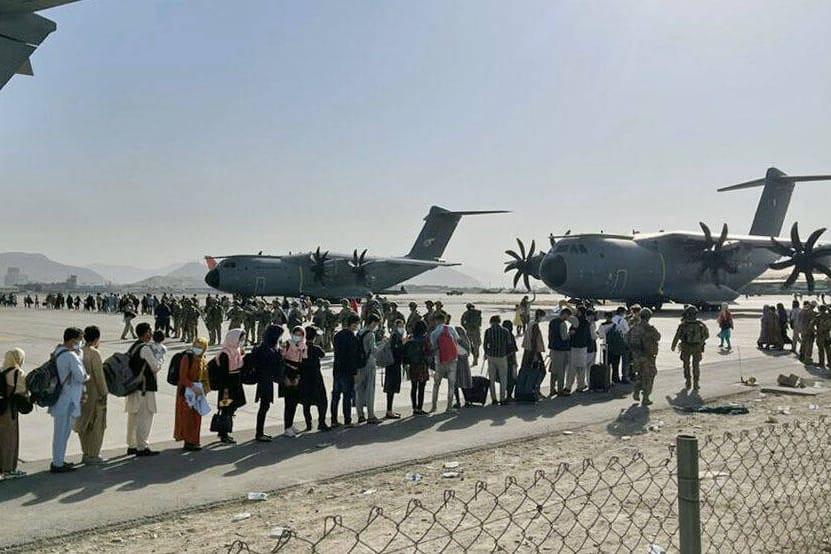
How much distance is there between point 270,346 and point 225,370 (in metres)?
0.78

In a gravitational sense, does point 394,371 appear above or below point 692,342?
below

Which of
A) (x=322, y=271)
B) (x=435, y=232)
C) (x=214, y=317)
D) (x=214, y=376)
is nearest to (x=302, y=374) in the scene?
(x=214, y=376)

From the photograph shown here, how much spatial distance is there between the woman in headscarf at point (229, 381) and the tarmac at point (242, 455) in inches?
15.2

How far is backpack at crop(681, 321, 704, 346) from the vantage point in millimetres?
13312

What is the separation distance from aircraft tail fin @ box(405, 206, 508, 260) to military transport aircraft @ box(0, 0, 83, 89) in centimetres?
4733

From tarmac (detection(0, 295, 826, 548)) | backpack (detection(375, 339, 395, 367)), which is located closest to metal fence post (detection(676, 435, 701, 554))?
tarmac (detection(0, 295, 826, 548))

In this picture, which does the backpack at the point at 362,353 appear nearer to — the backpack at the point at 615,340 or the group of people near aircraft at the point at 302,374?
the group of people near aircraft at the point at 302,374

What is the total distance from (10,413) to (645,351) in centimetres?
1009

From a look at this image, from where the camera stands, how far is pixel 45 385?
7461 millimetres

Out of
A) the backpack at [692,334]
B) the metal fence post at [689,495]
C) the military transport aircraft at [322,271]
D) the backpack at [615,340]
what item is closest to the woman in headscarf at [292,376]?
the metal fence post at [689,495]

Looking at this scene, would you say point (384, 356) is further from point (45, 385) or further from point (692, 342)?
point (692, 342)

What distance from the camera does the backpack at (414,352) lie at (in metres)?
11.0

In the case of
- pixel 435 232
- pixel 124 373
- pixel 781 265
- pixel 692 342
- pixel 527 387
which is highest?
pixel 435 232

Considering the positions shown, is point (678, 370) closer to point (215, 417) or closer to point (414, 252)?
point (215, 417)
